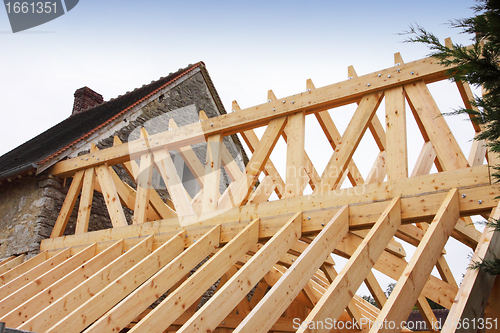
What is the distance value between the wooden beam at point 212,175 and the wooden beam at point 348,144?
1376 millimetres

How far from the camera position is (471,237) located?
497 cm

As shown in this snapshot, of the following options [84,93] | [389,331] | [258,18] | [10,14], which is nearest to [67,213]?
[10,14]

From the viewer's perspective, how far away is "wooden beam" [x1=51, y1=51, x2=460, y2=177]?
427cm

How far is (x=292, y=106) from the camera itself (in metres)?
4.96

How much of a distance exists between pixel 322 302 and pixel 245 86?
245ft

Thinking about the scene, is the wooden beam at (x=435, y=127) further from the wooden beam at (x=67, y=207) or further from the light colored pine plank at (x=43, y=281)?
the wooden beam at (x=67, y=207)

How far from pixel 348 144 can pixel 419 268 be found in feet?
5.91

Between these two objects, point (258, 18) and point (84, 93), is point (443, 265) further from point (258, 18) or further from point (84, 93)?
point (84, 93)

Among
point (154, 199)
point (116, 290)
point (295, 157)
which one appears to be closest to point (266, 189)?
point (154, 199)

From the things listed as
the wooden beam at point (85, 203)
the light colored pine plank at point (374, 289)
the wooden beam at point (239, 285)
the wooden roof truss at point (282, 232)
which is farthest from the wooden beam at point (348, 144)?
the wooden beam at point (85, 203)

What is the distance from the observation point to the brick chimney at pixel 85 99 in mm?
12969

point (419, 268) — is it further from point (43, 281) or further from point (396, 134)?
point (43, 281)

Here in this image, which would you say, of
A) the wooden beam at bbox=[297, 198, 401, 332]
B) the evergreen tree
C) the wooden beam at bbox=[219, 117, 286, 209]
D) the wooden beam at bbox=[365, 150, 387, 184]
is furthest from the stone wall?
the evergreen tree

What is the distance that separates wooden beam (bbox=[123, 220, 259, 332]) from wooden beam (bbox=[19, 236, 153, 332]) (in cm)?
90
